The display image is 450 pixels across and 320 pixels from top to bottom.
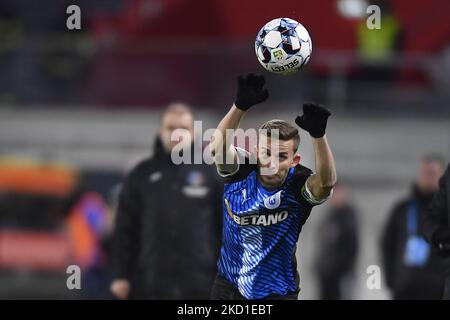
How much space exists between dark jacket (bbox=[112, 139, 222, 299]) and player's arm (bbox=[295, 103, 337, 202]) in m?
2.22

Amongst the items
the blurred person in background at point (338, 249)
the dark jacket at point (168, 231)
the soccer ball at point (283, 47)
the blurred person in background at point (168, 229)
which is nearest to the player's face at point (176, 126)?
the blurred person in background at point (168, 229)

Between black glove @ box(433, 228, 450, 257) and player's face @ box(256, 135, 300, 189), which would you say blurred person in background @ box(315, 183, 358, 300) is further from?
player's face @ box(256, 135, 300, 189)

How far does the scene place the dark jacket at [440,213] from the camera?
8133 millimetres

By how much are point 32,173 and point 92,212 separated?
194cm

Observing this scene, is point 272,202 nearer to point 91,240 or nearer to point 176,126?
point 176,126

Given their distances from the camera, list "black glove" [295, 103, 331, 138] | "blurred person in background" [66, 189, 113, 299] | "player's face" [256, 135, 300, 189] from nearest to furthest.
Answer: "black glove" [295, 103, 331, 138]
"player's face" [256, 135, 300, 189]
"blurred person in background" [66, 189, 113, 299]

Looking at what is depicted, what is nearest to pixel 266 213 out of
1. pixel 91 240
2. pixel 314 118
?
pixel 314 118

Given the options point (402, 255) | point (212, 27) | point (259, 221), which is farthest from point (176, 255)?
point (212, 27)

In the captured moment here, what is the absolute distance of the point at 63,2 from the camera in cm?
2073

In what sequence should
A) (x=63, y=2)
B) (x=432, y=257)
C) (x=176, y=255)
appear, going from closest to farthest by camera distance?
(x=176, y=255)
(x=432, y=257)
(x=63, y=2)

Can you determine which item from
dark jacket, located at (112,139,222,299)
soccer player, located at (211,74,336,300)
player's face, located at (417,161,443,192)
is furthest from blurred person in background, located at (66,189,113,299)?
soccer player, located at (211,74,336,300)

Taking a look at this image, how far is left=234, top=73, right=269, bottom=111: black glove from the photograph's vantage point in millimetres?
6988

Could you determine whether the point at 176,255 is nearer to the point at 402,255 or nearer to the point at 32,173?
the point at 402,255

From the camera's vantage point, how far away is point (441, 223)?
823 cm
